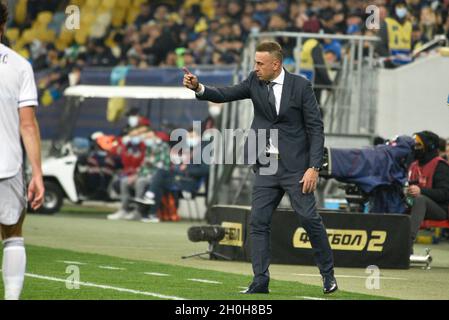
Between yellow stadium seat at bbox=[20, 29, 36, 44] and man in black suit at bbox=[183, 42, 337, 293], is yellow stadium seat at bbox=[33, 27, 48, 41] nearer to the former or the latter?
yellow stadium seat at bbox=[20, 29, 36, 44]

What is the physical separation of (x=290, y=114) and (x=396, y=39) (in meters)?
13.6

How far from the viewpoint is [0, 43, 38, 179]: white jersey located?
29.1 ft

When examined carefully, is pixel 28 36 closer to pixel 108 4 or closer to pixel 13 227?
pixel 108 4

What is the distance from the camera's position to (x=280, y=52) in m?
11.6

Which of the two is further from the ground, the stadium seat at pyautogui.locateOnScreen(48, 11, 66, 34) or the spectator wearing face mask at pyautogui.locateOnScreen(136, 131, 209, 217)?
the stadium seat at pyautogui.locateOnScreen(48, 11, 66, 34)

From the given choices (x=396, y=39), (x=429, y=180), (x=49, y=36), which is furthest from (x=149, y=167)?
(x=49, y=36)

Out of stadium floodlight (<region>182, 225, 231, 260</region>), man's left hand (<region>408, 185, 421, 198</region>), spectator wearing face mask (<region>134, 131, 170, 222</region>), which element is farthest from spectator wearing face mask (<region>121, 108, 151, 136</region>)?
man's left hand (<region>408, 185, 421, 198</region>)

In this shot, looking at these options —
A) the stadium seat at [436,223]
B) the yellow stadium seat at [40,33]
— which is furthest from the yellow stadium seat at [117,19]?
the stadium seat at [436,223]

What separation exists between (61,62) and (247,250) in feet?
61.1

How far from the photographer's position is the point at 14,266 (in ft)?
29.6

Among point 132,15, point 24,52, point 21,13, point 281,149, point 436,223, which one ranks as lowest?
point 436,223

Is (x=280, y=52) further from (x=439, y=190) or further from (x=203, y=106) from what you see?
(x=203, y=106)

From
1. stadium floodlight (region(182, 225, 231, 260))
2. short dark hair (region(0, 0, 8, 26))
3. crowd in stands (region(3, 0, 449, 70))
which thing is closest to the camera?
short dark hair (region(0, 0, 8, 26))
